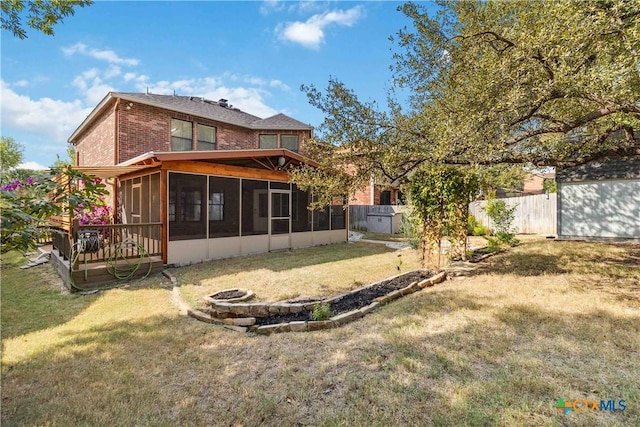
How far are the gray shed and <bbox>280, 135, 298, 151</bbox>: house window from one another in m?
12.0

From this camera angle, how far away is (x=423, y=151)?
6051 mm

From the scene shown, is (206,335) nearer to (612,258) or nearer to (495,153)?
(495,153)

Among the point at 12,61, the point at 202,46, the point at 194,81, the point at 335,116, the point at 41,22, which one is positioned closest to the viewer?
the point at 41,22

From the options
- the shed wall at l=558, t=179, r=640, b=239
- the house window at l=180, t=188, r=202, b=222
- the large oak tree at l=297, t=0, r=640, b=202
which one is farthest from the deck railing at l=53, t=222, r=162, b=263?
the shed wall at l=558, t=179, r=640, b=239

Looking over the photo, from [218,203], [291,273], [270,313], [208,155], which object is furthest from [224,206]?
[270,313]

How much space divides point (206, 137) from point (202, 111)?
1.13 metres

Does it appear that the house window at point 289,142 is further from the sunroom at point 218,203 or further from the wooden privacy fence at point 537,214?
the wooden privacy fence at point 537,214

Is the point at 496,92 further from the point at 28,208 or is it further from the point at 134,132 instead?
the point at 134,132

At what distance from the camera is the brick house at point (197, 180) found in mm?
8734

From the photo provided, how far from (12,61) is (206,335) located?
251 inches

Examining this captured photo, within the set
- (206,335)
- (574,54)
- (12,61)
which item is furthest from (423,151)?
(12,61)

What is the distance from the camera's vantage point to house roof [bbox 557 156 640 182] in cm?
1095

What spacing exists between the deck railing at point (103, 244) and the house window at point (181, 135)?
4890 mm

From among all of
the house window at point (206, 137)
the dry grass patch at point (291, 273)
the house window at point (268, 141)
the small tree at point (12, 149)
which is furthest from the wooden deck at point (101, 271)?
the small tree at point (12, 149)
